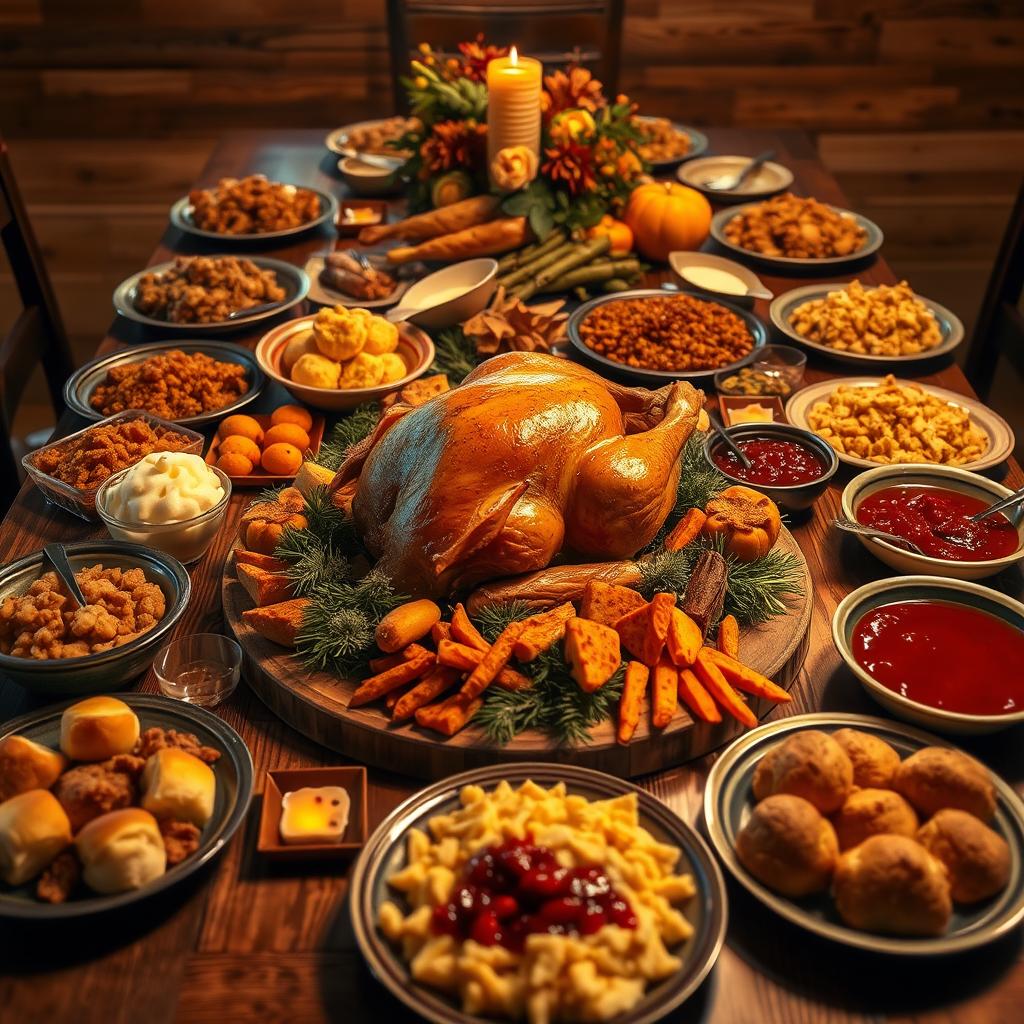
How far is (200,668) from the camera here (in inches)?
80.2

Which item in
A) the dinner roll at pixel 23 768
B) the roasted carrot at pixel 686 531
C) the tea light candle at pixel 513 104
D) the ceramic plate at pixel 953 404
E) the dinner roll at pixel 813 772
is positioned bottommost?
the ceramic plate at pixel 953 404

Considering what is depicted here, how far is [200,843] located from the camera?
1635 millimetres

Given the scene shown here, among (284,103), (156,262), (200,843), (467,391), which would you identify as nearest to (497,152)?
(156,262)

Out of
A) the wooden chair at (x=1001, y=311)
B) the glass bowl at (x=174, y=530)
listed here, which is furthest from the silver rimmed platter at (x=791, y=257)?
the glass bowl at (x=174, y=530)

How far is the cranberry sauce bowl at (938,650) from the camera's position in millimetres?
1854

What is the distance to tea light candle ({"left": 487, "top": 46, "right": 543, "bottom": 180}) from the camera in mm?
3408

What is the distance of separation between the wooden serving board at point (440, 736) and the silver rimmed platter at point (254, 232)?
1.98 meters

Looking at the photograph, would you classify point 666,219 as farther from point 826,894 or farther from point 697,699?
point 826,894

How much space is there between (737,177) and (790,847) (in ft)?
10.2

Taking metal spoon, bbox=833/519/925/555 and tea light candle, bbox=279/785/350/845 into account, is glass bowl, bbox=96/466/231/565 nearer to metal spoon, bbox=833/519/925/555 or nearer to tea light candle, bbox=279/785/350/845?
tea light candle, bbox=279/785/350/845

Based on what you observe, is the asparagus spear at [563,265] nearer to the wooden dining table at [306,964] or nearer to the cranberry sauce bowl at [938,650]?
the cranberry sauce bowl at [938,650]

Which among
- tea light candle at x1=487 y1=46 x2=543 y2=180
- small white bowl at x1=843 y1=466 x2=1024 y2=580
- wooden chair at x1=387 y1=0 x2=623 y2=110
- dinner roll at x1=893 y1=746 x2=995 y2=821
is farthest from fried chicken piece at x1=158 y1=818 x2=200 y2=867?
wooden chair at x1=387 y1=0 x2=623 y2=110

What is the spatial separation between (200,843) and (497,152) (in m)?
2.48

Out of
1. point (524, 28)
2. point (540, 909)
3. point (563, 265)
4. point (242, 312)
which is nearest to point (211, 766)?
point (540, 909)
